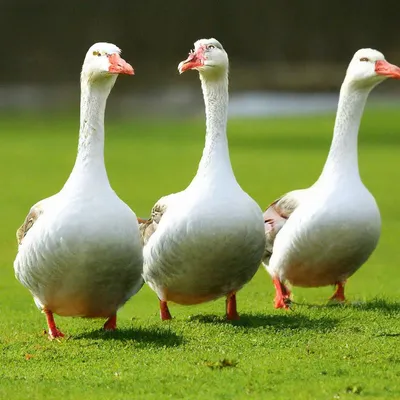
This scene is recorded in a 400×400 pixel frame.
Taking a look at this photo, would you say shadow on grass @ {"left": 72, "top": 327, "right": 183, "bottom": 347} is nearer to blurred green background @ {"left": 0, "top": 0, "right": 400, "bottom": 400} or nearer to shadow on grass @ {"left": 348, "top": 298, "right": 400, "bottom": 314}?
blurred green background @ {"left": 0, "top": 0, "right": 400, "bottom": 400}

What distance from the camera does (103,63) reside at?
7.38 meters

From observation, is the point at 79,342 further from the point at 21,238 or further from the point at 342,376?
the point at 342,376

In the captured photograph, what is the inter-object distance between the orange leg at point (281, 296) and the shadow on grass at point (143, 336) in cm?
154

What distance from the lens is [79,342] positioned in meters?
7.23

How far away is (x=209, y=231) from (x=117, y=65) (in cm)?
132

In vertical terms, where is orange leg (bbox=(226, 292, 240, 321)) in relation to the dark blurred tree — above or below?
below

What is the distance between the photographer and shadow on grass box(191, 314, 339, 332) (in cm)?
761

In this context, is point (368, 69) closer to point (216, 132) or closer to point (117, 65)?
point (216, 132)

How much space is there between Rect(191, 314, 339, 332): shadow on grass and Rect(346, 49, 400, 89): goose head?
2.14 m

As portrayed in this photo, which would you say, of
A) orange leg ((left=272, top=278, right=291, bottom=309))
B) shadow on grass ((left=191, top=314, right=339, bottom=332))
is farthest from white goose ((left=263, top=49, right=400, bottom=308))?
shadow on grass ((left=191, top=314, right=339, bottom=332))

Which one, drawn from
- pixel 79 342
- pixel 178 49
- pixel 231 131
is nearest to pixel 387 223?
pixel 79 342

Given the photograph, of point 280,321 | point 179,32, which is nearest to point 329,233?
point 280,321

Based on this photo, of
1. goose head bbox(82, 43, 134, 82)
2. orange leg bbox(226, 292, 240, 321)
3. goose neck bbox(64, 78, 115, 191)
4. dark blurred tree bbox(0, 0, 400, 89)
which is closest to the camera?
goose head bbox(82, 43, 134, 82)

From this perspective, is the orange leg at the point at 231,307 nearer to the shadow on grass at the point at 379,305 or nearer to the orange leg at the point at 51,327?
the shadow on grass at the point at 379,305
